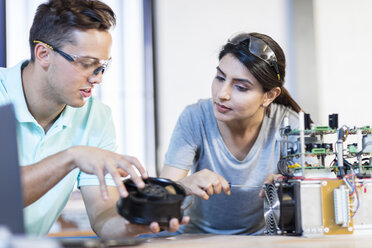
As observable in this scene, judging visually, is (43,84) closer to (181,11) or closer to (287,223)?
(287,223)

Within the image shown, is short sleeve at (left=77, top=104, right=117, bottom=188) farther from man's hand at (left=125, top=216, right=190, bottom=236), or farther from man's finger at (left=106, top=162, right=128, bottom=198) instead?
man's finger at (left=106, top=162, right=128, bottom=198)

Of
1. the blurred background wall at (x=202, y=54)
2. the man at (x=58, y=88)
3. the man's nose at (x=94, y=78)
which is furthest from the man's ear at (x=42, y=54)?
the blurred background wall at (x=202, y=54)

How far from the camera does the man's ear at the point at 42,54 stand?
1551 mm

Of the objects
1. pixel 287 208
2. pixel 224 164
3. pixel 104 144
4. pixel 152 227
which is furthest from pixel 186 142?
pixel 152 227

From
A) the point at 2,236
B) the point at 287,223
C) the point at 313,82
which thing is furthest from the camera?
the point at 313,82

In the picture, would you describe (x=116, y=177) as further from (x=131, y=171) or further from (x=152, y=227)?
(x=152, y=227)

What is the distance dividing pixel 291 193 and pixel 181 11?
222cm

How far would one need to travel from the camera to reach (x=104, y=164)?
1053 mm

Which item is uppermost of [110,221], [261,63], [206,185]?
[261,63]

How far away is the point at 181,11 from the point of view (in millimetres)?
3191

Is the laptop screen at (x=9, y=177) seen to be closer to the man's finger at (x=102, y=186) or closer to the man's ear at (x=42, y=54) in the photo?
the man's finger at (x=102, y=186)

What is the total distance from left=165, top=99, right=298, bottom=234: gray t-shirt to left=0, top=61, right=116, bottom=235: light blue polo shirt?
0.33m

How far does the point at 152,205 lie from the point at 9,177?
41 cm

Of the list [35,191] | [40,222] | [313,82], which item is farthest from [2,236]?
[313,82]
